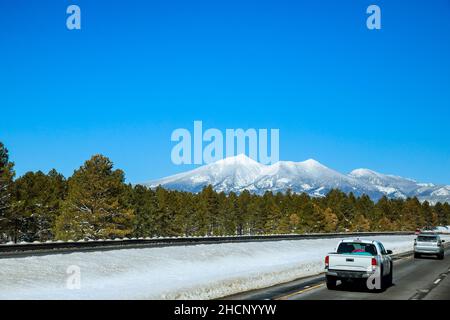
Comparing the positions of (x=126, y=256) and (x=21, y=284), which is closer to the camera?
(x=21, y=284)

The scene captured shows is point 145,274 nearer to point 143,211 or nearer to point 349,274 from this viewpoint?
point 349,274

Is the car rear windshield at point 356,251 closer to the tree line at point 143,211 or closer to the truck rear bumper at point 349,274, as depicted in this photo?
the truck rear bumper at point 349,274

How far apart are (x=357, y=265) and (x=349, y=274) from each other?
42 cm

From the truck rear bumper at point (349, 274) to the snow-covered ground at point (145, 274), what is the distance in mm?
2862

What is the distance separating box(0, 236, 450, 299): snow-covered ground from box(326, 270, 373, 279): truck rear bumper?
9.39 feet

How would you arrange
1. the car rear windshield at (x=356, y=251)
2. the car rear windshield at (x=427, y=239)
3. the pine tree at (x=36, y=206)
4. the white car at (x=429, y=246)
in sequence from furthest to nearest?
the pine tree at (x=36, y=206)
the car rear windshield at (x=427, y=239)
the white car at (x=429, y=246)
the car rear windshield at (x=356, y=251)

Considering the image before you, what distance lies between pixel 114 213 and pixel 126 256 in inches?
1689

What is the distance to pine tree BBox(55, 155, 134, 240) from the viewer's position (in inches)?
2854

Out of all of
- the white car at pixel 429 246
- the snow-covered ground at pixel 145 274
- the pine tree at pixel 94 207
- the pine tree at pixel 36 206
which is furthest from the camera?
the pine tree at pixel 36 206

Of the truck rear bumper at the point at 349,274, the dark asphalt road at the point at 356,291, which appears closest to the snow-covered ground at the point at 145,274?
the dark asphalt road at the point at 356,291

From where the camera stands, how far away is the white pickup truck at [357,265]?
19.7m

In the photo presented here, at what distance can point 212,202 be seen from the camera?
13375 cm
